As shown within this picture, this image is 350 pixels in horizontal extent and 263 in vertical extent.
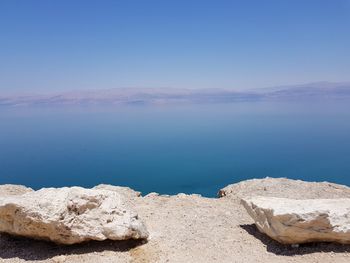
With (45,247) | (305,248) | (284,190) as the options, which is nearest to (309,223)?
(305,248)

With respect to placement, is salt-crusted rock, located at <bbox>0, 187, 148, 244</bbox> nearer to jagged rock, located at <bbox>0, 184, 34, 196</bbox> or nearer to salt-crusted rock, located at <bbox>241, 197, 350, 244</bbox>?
salt-crusted rock, located at <bbox>241, 197, 350, 244</bbox>

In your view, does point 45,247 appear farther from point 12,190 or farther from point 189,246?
point 12,190

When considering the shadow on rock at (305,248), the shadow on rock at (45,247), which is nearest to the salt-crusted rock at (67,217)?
the shadow on rock at (45,247)

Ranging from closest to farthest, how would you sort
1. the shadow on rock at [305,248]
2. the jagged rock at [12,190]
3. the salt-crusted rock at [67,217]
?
the salt-crusted rock at [67,217]
the shadow on rock at [305,248]
the jagged rock at [12,190]

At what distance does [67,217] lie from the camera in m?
10.3

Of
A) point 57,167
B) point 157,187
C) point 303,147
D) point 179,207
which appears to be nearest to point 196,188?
point 157,187

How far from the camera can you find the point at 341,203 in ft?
36.1

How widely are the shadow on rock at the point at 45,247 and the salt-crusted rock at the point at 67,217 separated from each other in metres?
0.31

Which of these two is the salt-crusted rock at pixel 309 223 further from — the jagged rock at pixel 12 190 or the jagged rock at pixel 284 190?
the jagged rock at pixel 12 190

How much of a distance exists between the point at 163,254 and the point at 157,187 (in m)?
59.1

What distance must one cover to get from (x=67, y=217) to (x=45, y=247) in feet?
4.48

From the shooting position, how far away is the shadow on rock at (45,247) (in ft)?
34.3

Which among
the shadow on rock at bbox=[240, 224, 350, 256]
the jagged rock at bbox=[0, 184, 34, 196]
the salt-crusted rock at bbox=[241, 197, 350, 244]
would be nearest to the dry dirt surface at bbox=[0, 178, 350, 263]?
the shadow on rock at bbox=[240, 224, 350, 256]

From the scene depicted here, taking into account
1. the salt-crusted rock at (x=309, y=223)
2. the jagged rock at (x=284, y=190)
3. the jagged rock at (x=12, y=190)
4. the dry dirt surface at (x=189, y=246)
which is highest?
the salt-crusted rock at (x=309, y=223)
